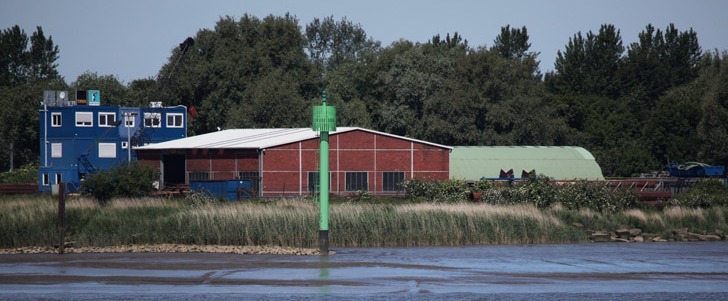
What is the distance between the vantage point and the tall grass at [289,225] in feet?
146

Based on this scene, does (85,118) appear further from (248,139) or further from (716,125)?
(716,125)

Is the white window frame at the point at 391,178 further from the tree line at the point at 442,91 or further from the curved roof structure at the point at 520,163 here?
the tree line at the point at 442,91

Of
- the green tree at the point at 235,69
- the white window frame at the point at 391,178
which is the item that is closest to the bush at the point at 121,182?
the white window frame at the point at 391,178

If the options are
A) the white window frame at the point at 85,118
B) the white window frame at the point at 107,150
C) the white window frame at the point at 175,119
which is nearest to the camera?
the white window frame at the point at 107,150

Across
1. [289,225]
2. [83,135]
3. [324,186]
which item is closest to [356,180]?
[83,135]

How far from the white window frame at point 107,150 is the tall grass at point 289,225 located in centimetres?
5090

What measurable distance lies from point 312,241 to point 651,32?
121 metres

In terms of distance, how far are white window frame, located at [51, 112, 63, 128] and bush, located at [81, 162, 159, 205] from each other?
34532 mm

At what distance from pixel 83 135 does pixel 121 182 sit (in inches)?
1462

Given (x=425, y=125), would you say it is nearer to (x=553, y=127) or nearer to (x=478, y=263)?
(x=553, y=127)

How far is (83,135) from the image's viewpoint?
102 meters

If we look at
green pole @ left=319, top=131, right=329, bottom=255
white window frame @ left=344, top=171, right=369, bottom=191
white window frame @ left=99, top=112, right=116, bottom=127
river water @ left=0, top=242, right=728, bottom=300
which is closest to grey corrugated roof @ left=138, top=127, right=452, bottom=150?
white window frame @ left=344, top=171, right=369, bottom=191

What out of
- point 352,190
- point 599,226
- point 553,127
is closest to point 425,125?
Answer: point 553,127

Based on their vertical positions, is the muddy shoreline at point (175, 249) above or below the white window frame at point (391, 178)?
below
